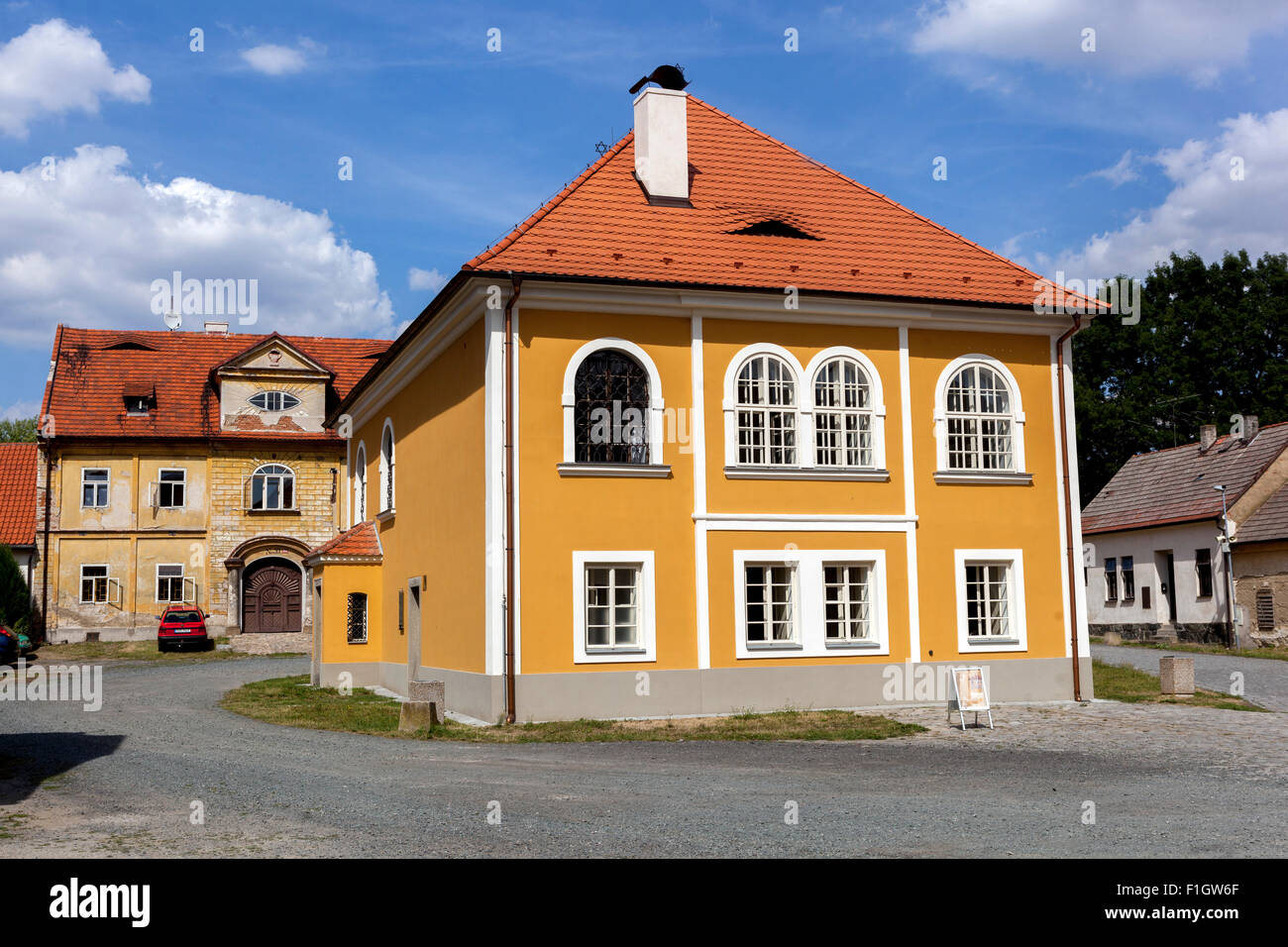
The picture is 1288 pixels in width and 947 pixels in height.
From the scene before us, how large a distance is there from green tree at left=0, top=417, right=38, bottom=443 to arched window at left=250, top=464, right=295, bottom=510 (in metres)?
42.2

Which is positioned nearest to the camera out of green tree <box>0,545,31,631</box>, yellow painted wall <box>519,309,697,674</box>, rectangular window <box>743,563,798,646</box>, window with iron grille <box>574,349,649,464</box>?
yellow painted wall <box>519,309,697,674</box>

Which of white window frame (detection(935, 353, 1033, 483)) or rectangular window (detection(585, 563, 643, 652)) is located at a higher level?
white window frame (detection(935, 353, 1033, 483))

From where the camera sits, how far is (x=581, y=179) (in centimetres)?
2097

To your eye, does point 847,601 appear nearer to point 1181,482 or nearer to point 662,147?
point 662,147

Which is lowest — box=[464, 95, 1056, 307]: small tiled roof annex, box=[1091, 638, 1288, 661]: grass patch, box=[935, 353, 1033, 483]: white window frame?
box=[1091, 638, 1288, 661]: grass patch

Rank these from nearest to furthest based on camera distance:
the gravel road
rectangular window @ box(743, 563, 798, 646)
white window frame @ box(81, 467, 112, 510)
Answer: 1. the gravel road
2. rectangular window @ box(743, 563, 798, 646)
3. white window frame @ box(81, 467, 112, 510)

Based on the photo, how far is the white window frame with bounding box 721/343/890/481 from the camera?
19.8m

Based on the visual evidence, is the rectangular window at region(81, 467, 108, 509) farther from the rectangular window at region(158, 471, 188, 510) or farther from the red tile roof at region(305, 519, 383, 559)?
the red tile roof at region(305, 519, 383, 559)

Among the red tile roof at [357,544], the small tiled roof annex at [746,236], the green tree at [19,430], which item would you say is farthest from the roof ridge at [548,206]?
the green tree at [19,430]

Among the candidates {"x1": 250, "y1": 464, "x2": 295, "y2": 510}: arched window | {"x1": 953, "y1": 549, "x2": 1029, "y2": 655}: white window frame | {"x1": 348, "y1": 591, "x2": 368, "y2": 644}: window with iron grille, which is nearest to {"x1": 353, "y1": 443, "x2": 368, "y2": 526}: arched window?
{"x1": 348, "y1": 591, "x2": 368, "y2": 644}: window with iron grille

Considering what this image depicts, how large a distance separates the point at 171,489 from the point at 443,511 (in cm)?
2677

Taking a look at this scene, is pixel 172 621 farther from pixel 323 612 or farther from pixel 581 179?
pixel 581 179

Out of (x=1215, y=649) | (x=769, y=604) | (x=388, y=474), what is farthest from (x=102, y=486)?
(x=1215, y=649)
